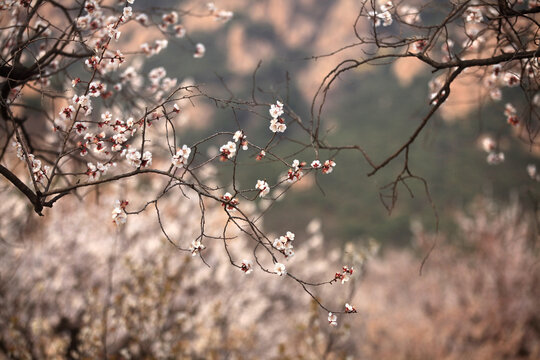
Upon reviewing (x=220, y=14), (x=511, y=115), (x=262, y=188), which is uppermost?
(x=220, y=14)

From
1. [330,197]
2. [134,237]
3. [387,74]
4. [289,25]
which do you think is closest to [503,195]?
[330,197]

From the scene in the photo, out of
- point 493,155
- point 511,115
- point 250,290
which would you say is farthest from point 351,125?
point 511,115

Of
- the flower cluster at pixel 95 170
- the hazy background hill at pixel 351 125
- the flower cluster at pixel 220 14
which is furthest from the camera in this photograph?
the hazy background hill at pixel 351 125

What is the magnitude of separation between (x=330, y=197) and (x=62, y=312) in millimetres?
36312

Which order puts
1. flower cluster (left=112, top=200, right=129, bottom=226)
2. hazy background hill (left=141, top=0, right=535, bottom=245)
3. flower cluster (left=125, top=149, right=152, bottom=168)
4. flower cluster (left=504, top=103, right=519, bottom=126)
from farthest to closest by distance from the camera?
hazy background hill (left=141, top=0, right=535, bottom=245)
flower cluster (left=504, top=103, right=519, bottom=126)
flower cluster (left=112, top=200, right=129, bottom=226)
flower cluster (left=125, top=149, right=152, bottom=168)

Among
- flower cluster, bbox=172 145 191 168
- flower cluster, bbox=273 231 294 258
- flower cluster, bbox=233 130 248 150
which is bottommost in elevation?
flower cluster, bbox=273 231 294 258

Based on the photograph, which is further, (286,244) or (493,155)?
(493,155)

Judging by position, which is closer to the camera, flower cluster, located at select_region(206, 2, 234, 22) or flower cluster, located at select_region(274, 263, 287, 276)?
flower cluster, located at select_region(274, 263, 287, 276)

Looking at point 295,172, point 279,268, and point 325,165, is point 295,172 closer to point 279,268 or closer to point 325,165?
point 325,165

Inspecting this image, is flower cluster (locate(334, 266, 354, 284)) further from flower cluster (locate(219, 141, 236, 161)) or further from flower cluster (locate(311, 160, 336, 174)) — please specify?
flower cluster (locate(219, 141, 236, 161))

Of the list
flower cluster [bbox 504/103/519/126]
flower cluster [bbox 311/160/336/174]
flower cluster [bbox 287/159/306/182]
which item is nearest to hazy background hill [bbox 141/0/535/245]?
flower cluster [bbox 504/103/519/126]

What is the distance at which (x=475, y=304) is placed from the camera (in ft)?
29.8

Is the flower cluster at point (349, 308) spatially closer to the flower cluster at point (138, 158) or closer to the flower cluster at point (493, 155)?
the flower cluster at point (138, 158)

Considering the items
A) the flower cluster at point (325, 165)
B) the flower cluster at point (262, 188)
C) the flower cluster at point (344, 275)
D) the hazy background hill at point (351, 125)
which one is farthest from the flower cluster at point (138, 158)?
the hazy background hill at point (351, 125)
